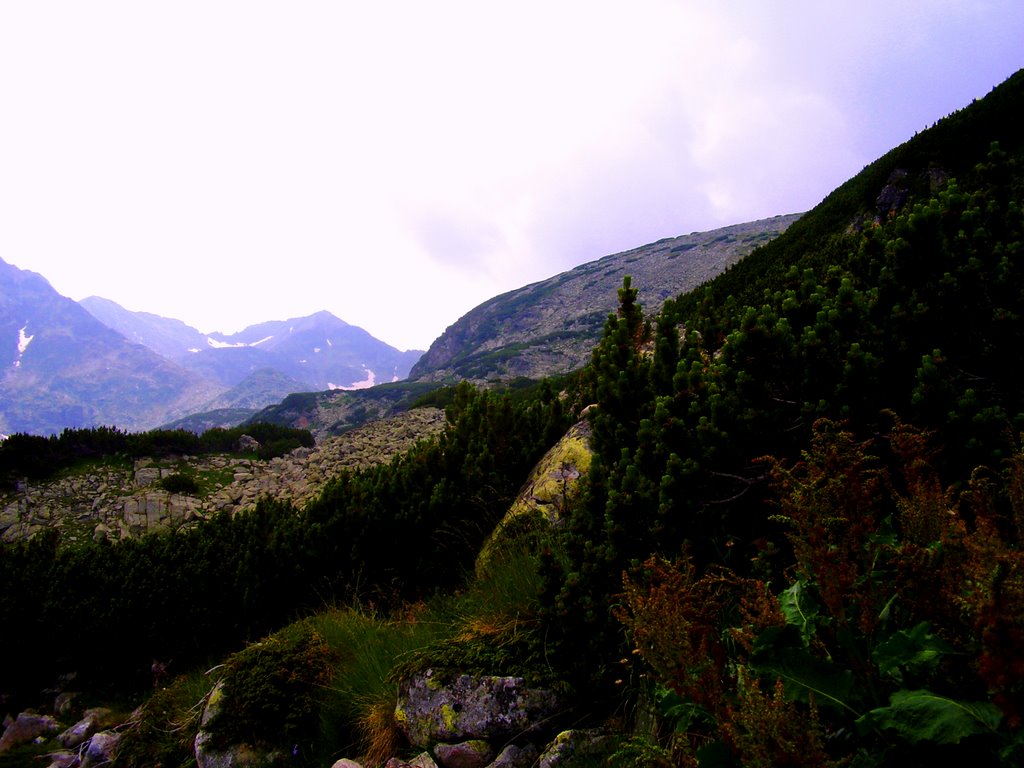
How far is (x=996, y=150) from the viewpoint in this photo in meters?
3.53

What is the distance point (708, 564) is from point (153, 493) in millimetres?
17171

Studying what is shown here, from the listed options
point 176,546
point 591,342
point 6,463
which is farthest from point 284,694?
point 591,342

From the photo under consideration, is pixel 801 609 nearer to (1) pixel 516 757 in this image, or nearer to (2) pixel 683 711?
(2) pixel 683 711

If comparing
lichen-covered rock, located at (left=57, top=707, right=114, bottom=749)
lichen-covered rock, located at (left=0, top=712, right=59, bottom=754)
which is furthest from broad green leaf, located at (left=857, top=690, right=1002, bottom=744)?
lichen-covered rock, located at (left=0, top=712, right=59, bottom=754)

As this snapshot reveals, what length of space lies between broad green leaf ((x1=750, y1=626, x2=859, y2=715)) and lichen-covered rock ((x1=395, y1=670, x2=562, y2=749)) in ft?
6.57

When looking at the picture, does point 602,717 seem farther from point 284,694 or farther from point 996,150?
point 996,150

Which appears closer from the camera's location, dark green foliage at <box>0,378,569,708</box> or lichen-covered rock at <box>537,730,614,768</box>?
lichen-covered rock at <box>537,730,614,768</box>

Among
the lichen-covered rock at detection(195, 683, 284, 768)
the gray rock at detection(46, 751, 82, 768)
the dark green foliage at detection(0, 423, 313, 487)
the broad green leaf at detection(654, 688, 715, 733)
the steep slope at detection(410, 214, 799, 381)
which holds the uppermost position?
the steep slope at detection(410, 214, 799, 381)

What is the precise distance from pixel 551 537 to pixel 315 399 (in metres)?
70.1

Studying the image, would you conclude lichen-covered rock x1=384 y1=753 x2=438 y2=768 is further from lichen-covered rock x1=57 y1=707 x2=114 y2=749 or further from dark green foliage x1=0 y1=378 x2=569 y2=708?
lichen-covered rock x1=57 y1=707 x2=114 y2=749

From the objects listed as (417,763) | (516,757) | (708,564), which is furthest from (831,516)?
(417,763)

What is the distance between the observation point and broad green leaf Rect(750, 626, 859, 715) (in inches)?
63.5

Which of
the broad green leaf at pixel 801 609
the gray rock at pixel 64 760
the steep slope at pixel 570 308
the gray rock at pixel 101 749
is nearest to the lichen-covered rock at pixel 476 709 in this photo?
the broad green leaf at pixel 801 609

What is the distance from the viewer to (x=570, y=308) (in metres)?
89.9
